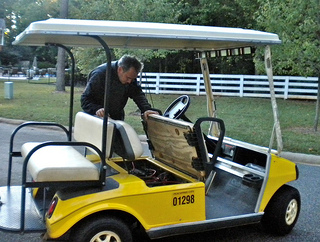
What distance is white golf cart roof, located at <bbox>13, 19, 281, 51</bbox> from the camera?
10.1 feet

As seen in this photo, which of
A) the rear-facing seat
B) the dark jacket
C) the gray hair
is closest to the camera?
the rear-facing seat

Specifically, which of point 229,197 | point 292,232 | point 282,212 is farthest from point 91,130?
point 292,232

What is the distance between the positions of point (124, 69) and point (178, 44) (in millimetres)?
669

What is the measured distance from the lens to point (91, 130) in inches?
150

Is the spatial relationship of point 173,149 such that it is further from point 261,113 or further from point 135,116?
point 261,113

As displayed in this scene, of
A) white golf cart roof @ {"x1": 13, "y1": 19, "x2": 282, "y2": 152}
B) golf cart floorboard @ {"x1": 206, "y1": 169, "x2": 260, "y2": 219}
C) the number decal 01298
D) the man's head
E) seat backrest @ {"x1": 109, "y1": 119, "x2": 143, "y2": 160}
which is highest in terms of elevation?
white golf cart roof @ {"x1": 13, "y1": 19, "x2": 282, "y2": 152}

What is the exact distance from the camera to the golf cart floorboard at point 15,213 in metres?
3.33

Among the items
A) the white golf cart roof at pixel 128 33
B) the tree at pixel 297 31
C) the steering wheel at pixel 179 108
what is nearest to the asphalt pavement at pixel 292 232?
the steering wheel at pixel 179 108

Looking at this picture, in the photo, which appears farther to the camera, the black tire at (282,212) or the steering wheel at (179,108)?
the steering wheel at (179,108)

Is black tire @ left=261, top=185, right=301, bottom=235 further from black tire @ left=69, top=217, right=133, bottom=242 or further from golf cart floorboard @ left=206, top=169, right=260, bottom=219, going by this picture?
black tire @ left=69, top=217, right=133, bottom=242

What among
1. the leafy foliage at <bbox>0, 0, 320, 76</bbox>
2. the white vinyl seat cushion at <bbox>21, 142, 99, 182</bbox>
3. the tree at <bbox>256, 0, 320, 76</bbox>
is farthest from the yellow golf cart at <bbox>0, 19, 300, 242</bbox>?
the leafy foliage at <bbox>0, 0, 320, 76</bbox>

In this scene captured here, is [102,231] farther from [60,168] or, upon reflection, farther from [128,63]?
[128,63]

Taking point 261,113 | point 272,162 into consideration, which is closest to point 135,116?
point 261,113

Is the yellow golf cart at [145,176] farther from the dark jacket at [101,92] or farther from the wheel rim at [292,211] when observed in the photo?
the dark jacket at [101,92]
